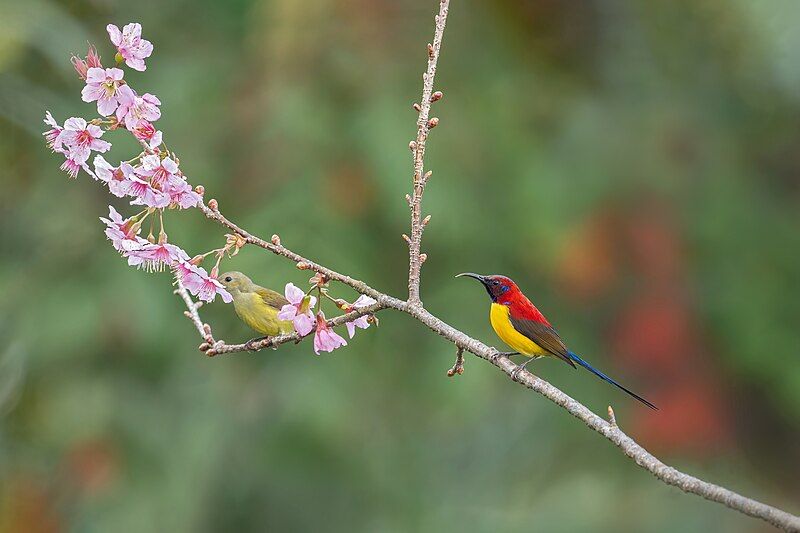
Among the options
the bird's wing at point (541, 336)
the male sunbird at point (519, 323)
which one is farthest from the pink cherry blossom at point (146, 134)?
the bird's wing at point (541, 336)

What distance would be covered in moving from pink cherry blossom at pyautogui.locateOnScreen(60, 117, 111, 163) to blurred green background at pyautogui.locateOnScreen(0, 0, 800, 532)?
4382 millimetres

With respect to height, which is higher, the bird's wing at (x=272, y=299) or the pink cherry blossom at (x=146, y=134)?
the pink cherry blossom at (x=146, y=134)

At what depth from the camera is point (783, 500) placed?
7332 mm

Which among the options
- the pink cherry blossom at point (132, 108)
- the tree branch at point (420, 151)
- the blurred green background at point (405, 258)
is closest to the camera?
the tree branch at point (420, 151)

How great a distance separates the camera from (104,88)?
1967 mm

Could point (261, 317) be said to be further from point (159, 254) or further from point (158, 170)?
point (158, 170)

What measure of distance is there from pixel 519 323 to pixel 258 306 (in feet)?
1.92

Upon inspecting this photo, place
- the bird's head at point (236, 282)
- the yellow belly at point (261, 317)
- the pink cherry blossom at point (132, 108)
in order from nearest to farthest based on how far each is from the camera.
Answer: the pink cherry blossom at point (132, 108)
the yellow belly at point (261, 317)
the bird's head at point (236, 282)

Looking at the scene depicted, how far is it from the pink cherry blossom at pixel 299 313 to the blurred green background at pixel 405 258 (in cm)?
439

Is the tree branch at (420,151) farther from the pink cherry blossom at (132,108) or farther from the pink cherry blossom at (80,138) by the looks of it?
the pink cherry blossom at (80,138)

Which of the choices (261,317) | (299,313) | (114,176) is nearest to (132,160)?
(114,176)

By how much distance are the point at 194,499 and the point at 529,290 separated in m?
2.71

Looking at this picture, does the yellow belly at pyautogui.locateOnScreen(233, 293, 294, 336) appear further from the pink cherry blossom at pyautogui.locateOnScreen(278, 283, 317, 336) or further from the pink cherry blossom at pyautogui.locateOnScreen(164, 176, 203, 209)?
the pink cherry blossom at pyautogui.locateOnScreen(164, 176, 203, 209)

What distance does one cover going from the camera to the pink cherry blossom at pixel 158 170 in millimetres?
1907
